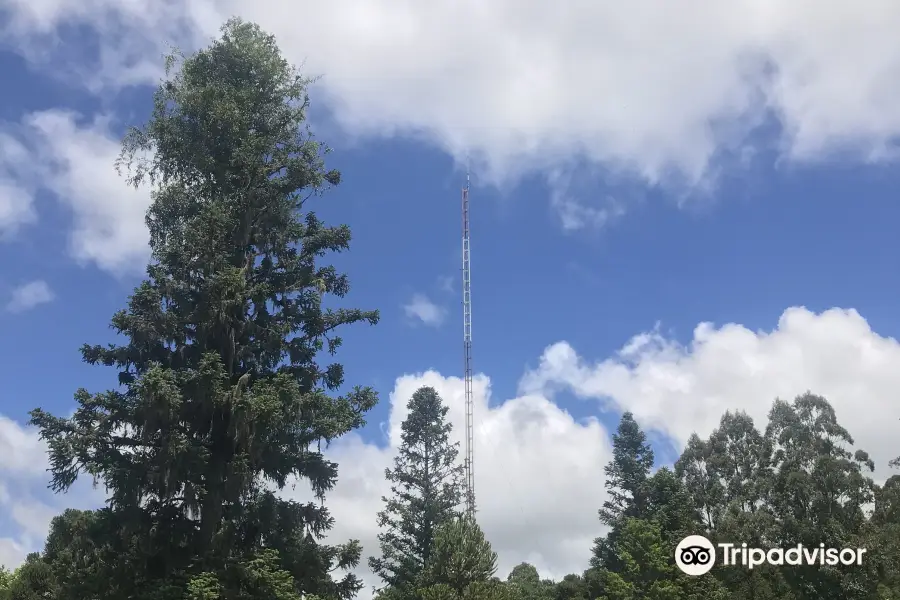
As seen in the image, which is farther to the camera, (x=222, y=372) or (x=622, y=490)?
(x=622, y=490)

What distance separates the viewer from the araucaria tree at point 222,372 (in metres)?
24.4

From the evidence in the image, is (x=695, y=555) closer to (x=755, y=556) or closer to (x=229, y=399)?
(x=755, y=556)

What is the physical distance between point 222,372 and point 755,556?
120 ft

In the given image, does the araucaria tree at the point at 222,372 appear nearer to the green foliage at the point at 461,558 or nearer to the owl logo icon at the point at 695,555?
the green foliage at the point at 461,558

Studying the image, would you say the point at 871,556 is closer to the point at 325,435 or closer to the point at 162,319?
the point at 325,435

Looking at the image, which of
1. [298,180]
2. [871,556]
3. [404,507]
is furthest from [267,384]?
[871,556]

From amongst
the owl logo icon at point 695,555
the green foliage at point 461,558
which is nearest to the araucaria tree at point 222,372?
the green foliage at point 461,558

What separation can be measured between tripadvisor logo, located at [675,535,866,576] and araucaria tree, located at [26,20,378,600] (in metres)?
23.9

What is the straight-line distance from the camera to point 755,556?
46906 millimetres

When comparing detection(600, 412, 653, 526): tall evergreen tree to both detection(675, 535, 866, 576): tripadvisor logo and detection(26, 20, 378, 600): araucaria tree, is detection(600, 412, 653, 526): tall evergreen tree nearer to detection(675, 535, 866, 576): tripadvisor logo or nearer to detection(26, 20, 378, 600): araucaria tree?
detection(675, 535, 866, 576): tripadvisor logo

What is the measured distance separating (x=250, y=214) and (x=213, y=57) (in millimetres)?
7494

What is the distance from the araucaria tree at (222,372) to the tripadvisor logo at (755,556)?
23.9 metres

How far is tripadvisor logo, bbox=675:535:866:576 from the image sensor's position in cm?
4350

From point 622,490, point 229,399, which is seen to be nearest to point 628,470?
point 622,490
